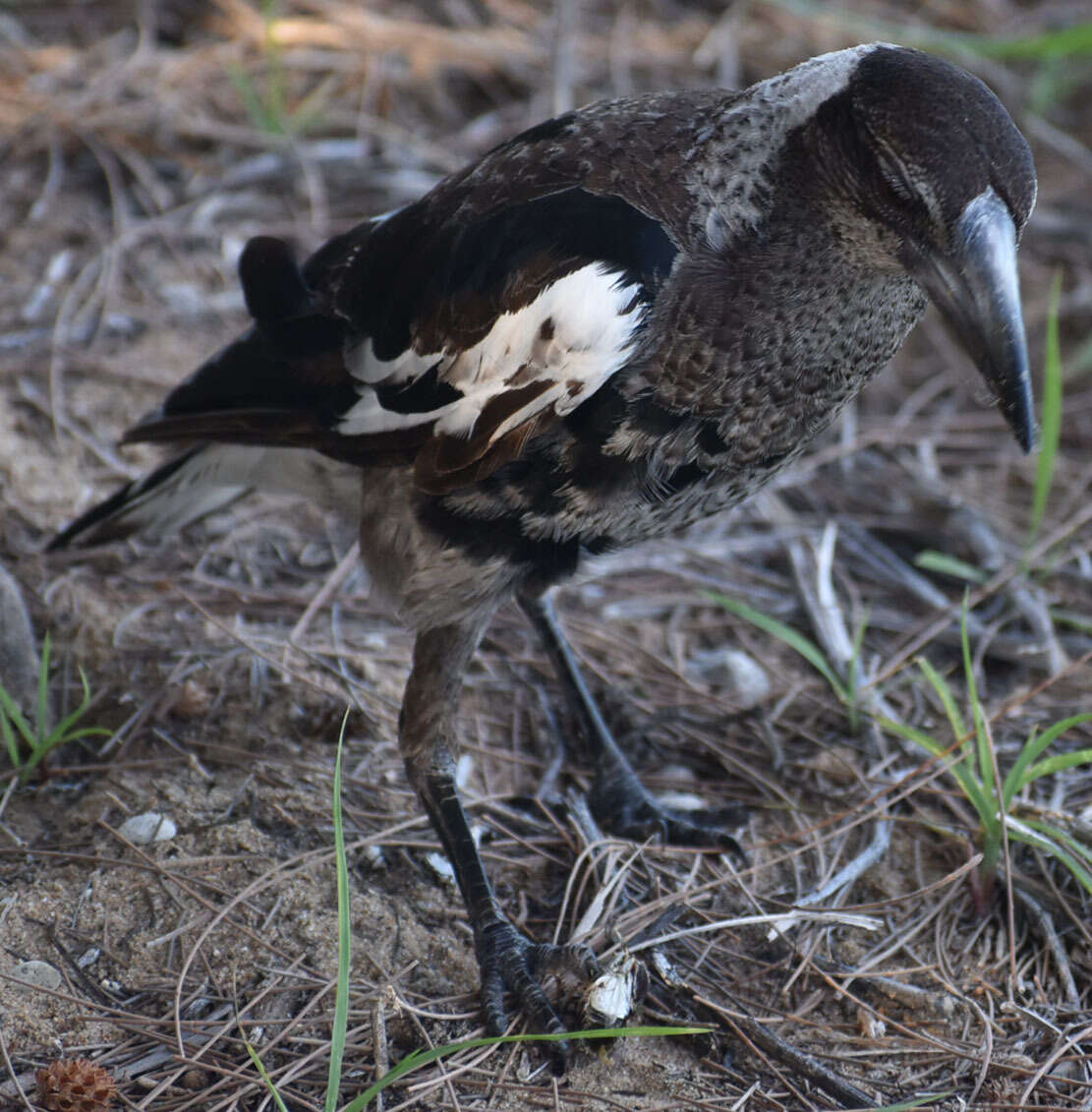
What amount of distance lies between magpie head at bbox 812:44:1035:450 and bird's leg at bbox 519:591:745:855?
0.99 m

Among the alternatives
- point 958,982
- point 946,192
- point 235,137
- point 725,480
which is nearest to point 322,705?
point 725,480

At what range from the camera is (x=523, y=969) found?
2.21m

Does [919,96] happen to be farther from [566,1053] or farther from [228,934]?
[228,934]

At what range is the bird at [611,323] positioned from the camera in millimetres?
1959

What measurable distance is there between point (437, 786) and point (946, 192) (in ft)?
4.59

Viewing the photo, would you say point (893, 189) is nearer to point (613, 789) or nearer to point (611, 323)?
point (611, 323)

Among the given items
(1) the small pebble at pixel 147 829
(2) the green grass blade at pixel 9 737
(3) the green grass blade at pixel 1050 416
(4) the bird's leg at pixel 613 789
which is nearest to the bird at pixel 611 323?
(4) the bird's leg at pixel 613 789

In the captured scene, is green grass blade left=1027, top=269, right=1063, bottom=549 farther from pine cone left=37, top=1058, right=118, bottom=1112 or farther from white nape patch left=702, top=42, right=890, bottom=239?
pine cone left=37, top=1058, right=118, bottom=1112

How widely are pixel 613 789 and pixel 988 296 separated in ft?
4.35

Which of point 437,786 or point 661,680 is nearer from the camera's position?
point 437,786

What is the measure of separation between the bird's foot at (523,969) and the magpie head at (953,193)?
3.88 ft

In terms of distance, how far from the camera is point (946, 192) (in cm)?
189

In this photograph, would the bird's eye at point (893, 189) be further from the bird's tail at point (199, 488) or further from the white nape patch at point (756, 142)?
the bird's tail at point (199, 488)

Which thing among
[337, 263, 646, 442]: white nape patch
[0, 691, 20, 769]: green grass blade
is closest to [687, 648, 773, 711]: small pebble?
[337, 263, 646, 442]: white nape patch
